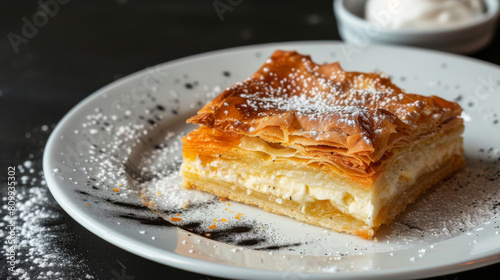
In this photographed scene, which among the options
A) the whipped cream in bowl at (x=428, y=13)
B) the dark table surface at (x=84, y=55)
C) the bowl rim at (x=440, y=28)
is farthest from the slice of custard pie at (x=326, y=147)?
the whipped cream in bowl at (x=428, y=13)

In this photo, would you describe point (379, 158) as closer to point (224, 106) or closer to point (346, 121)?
point (346, 121)

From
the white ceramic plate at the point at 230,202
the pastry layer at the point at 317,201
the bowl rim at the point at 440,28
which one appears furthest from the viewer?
A: the bowl rim at the point at 440,28

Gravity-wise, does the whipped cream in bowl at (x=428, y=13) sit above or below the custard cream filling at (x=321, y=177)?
above

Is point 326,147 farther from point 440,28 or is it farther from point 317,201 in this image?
point 440,28

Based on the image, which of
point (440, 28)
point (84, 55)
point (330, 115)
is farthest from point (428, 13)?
point (84, 55)

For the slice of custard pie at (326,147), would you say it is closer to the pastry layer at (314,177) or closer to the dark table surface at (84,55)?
the pastry layer at (314,177)

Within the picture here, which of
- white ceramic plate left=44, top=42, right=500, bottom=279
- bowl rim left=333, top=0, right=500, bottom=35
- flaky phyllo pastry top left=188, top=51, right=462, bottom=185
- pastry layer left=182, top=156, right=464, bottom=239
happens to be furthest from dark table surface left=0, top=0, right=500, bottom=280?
flaky phyllo pastry top left=188, top=51, right=462, bottom=185
